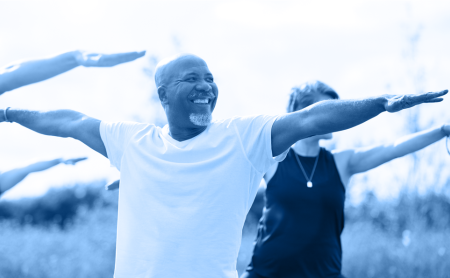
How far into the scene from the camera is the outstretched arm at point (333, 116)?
2.12 meters

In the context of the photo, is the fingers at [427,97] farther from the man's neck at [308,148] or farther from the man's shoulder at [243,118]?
the man's neck at [308,148]

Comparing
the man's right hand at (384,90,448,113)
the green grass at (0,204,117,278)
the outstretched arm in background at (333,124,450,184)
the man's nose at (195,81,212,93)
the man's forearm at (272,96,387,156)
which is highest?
the man's right hand at (384,90,448,113)

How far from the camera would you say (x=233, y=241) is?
2.59 m

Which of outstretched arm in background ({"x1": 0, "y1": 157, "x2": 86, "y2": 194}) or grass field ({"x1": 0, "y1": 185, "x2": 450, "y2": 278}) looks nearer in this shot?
outstretched arm in background ({"x1": 0, "y1": 157, "x2": 86, "y2": 194})

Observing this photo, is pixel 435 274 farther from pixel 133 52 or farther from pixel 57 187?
pixel 57 187

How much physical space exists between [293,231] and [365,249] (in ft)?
19.3

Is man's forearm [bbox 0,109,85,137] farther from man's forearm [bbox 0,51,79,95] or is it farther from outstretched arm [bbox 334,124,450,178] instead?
outstretched arm [bbox 334,124,450,178]

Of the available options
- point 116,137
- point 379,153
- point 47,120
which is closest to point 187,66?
point 116,137

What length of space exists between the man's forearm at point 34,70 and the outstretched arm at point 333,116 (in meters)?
1.41

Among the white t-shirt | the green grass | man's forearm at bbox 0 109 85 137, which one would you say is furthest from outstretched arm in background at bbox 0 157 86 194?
the green grass

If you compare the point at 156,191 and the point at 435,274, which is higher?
the point at 156,191

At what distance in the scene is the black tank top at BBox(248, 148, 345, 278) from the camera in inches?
136

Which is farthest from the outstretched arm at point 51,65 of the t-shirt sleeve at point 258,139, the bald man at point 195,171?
the t-shirt sleeve at point 258,139

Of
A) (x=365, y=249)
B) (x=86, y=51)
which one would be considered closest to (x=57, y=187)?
(x=365, y=249)
